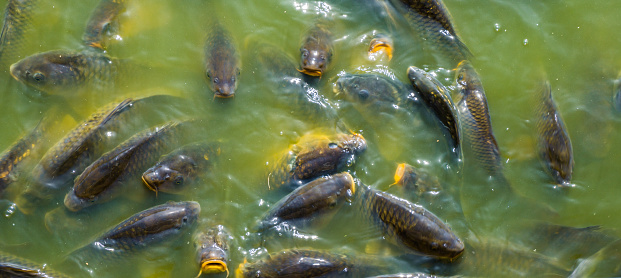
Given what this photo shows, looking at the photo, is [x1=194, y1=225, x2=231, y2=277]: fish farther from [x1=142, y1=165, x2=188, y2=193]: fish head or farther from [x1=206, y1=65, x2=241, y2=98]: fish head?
[x1=206, y1=65, x2=241, y2=98]: fish head

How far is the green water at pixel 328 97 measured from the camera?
352 cm

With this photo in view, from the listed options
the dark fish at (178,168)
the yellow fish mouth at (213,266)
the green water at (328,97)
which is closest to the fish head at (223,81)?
the green water at (328,97)

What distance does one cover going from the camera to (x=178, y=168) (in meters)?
3.53

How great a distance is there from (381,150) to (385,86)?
1.76 ft

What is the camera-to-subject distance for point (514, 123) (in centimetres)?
398

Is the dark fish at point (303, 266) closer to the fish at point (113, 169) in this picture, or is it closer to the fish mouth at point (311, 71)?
the fish at point (113, 169)

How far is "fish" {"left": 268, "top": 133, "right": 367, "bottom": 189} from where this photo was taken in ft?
11.6

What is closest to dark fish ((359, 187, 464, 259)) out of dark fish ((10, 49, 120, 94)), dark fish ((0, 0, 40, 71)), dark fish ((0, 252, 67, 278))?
dark fish ((0, 252, 67, 278))

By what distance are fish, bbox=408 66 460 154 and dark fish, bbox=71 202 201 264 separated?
6.84 feet

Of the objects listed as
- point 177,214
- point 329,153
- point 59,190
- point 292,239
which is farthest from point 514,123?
point 59,190

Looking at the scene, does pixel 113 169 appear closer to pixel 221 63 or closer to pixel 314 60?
pixel 221 63

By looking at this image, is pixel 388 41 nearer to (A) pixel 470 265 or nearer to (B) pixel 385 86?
(B) pixel 385 86

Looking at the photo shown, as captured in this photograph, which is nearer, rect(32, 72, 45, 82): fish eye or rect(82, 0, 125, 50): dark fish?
rect(32, 72, 45, 82): fish eye

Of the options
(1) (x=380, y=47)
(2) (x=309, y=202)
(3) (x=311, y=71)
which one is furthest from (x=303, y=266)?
(1) (x=380, y=47)
